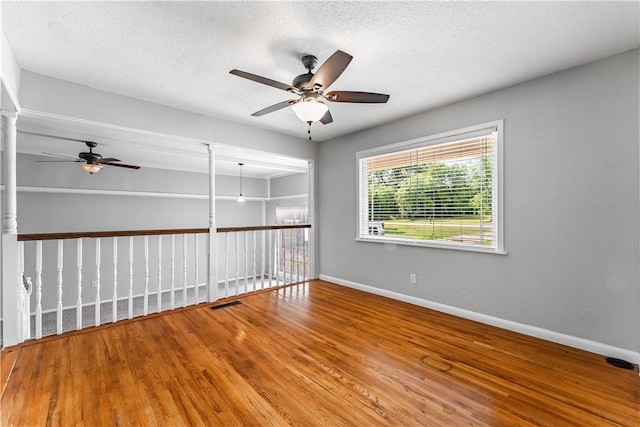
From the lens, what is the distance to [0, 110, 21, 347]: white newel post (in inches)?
95.4

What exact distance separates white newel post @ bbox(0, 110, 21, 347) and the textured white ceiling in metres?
0.68

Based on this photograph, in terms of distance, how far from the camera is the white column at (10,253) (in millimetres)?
2424

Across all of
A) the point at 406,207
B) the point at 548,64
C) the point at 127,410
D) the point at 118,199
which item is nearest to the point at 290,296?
the point at 406,207

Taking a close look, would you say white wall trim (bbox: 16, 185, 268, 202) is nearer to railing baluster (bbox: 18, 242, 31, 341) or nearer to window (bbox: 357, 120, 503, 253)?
railing baluster (bbox: 18, 242, 31, 341)

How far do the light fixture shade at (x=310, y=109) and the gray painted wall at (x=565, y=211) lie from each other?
1.86 metres

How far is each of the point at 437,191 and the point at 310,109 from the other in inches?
80.2

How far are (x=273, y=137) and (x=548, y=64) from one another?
340 centimetres

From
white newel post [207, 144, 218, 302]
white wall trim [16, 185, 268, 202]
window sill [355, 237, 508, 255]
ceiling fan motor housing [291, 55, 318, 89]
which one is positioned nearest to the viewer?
ceiling fan motor housing [291, 55, 318, 89]

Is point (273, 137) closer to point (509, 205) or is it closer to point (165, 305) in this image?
point (509, 205)

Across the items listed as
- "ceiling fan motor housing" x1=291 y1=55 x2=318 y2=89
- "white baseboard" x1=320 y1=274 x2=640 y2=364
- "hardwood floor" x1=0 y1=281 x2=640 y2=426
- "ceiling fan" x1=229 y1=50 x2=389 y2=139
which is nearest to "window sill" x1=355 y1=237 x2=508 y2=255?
"white baseboard" x1=320 y1=274 x2=640 y2=364

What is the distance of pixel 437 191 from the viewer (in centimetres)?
343

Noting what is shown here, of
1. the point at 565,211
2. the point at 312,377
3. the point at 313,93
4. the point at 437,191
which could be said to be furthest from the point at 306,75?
the point at 565,211

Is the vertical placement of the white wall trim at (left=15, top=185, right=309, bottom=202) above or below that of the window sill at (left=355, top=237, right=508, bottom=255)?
above

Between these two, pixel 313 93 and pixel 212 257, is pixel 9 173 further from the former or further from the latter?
pixel 313 93
